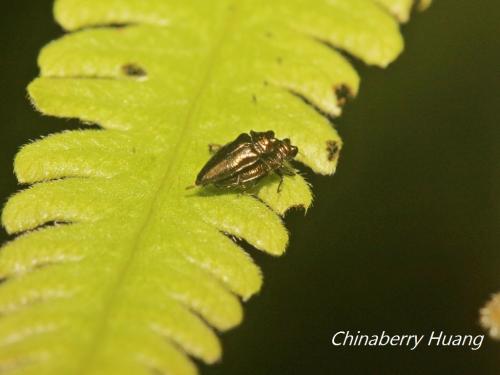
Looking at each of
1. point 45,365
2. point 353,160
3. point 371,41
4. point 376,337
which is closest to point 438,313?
point 376,337

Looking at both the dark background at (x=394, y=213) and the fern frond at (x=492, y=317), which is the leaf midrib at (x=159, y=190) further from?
the fern frond at (x=492, y=317)

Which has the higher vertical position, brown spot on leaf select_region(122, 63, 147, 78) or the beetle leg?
brown spot on leaf select_region(122, 63, 147, 78)

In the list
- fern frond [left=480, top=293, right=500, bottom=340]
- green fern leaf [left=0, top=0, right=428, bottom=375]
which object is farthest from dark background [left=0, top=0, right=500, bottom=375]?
green fern leaf [left=0, top=0, right=428, bottom=375]

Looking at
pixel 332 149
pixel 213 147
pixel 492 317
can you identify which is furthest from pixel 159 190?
pixel 492 317

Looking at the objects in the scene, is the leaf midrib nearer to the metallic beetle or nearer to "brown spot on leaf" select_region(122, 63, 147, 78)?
the metallic beetle

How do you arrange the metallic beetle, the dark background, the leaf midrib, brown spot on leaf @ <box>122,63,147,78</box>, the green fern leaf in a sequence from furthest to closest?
the dark background < brown spot on leaf @ <box>122,63,147,78</box> < the metallic beetle < the green fern leaf < the leaf midrib

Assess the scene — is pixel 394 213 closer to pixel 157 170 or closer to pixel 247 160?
pixel 247 160

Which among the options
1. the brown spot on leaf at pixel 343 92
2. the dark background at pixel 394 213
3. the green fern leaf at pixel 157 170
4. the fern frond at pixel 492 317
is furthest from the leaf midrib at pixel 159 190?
the fern frond at pixel 492 317
